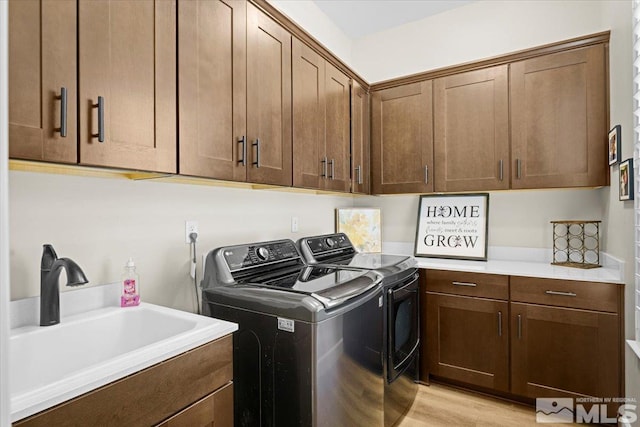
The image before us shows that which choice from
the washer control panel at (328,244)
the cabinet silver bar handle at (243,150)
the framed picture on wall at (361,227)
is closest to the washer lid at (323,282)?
the washer control panel at (328,244)

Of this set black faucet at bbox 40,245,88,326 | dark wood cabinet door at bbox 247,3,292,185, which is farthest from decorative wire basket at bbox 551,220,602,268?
black faucet at bbox 40,245,88,326

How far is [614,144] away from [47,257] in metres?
2.79

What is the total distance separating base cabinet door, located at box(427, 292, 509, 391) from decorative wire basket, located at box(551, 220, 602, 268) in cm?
67

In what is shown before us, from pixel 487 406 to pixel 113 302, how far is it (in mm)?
2297

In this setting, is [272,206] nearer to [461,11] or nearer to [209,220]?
[209,220]

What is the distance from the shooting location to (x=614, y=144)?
2002 millimetres

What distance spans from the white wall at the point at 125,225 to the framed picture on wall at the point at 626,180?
1.98m

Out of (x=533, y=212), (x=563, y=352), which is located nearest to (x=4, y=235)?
(x=563, y=352)

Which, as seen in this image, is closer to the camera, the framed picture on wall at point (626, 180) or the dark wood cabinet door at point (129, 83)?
the dark wood cabinet door at point (129, 83)

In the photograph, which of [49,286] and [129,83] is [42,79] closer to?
[129,83]

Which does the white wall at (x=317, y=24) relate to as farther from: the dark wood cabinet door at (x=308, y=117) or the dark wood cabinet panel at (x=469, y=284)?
the dark wood cabinet panel at (x=469, y=284)

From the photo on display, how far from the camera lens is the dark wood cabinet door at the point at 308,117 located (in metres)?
2.02

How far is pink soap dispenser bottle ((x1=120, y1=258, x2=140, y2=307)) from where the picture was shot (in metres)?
1.42

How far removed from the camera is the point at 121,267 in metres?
1.50
